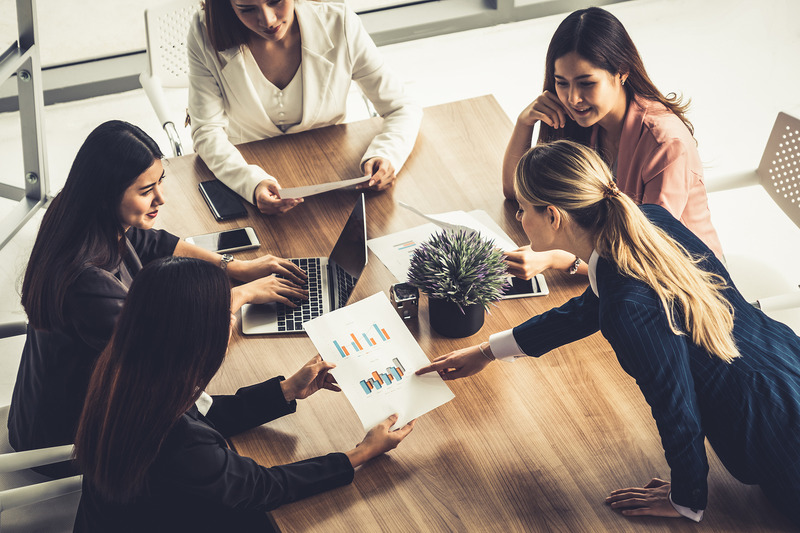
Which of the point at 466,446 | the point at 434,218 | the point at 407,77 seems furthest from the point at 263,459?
the point at 407,77

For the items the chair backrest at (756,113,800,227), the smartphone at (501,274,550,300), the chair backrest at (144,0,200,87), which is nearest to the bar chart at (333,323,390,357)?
the smartphone at (501,274,550,300)

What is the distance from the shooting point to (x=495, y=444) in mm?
1478

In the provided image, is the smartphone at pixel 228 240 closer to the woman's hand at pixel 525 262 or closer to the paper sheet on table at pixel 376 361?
the paper sheet on table at pixel 376 361

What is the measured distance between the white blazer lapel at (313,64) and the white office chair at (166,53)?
0.52 metres

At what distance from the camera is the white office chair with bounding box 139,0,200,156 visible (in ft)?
8.55

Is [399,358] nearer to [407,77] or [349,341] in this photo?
[349,341]

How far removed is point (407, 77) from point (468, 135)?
1.95 meters

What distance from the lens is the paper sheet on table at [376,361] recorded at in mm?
1517

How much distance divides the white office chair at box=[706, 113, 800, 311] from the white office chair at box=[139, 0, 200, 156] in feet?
6.02

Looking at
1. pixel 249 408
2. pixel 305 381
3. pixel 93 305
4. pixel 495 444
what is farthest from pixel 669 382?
pixel 93 305

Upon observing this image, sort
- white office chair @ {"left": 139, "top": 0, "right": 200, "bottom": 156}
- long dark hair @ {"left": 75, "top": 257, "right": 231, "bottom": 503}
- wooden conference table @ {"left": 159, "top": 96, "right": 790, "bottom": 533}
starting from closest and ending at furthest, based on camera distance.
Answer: long dark hair @ {"left": 75, "top": 257, "right": 231, "bottom": 503}
wooden conference table @ {"left": 159, "top": 96, "right": 790, "bottom": 533}
white office chair @ {"left": 139, "top": 0, "right": 200, "bottom": 156}

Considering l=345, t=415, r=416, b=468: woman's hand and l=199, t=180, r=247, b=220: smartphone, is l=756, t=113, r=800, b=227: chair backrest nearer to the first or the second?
l=345, t=415, r=416, b=468: woman's hand

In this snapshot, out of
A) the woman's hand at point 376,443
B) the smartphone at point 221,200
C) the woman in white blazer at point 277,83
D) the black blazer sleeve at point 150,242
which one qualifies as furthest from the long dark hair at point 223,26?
the woman's hand at point 376,443

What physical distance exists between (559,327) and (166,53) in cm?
192
